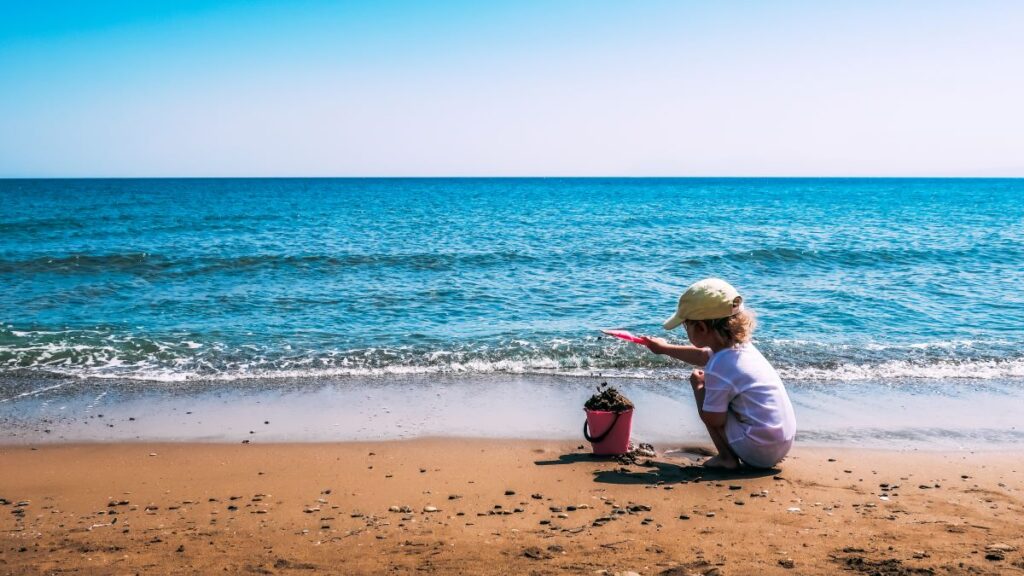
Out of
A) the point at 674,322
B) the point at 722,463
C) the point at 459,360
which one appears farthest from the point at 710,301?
the point at 459,360

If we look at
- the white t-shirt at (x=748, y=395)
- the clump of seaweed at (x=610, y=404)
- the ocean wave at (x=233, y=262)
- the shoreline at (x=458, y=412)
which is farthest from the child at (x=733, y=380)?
the ocean wave at (x=233, y=262)

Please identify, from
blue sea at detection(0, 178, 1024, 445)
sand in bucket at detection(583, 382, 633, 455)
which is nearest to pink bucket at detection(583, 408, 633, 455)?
sand in bucket at detection(583, 382, 633, 455)

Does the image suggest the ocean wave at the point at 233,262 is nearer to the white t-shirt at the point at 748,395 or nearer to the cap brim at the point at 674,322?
the cap brim at the point at 674,322

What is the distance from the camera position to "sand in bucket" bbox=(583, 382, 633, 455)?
607cm

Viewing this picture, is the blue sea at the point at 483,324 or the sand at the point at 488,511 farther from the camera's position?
the blue sea at the point at 483,324

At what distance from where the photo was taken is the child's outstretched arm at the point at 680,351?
5590 mm

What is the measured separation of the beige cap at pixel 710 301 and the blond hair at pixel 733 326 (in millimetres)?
50

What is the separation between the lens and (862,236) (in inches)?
1141

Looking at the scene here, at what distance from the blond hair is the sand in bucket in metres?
1.09

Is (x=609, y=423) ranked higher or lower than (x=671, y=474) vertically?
higher

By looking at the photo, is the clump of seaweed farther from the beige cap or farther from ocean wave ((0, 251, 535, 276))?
ocean wave ((0, 251, 535, 276))

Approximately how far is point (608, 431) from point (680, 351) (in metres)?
0.95

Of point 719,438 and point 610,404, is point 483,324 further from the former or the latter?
point 719,438

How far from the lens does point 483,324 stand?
500 inches
